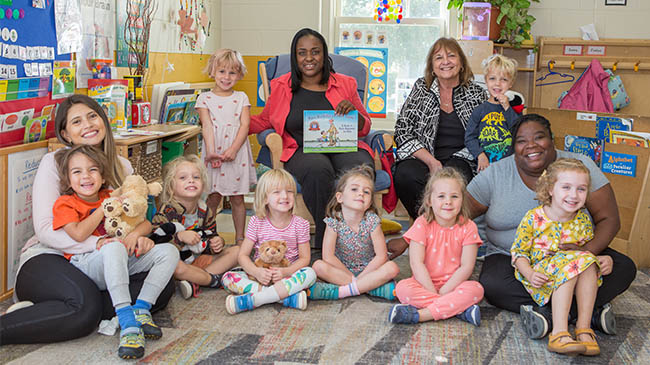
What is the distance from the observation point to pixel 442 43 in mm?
3328

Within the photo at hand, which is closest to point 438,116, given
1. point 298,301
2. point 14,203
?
point 298,301

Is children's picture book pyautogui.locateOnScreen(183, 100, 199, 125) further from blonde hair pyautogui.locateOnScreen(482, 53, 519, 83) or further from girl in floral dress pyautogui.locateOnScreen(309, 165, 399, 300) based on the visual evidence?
blonde hair pyautogui.locateOnScreen(482, 53, 519, 83)

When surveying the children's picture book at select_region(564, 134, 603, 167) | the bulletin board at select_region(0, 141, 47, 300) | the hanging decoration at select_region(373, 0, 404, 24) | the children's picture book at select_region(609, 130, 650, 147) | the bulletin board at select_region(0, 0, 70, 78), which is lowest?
the bulletin board at select_region(0, 141, 47, 300)

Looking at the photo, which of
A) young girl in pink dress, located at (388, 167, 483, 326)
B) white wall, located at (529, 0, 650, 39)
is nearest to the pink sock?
young girl in pink dress, located at (388, 167, 483, 326)

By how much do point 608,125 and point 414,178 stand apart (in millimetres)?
1081

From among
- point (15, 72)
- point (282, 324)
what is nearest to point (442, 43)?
point (282, 324)

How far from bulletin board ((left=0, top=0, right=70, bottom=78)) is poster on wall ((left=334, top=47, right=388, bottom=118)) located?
107 inches

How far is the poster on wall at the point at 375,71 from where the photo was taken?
16.6ft

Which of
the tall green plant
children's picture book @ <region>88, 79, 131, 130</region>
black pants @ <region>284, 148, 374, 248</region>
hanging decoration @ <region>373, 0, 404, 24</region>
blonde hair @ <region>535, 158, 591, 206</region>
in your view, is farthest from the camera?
hanging decoration @ <region>373, 0, 404, 24</region>

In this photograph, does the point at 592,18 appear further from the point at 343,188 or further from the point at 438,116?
the point at 343,188

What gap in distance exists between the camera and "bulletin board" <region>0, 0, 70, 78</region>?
95.7 inches

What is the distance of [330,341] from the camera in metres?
2.21

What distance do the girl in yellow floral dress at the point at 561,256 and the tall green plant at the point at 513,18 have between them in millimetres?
2558

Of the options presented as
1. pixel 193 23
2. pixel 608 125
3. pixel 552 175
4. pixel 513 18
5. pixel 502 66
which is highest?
pixel 513 18
